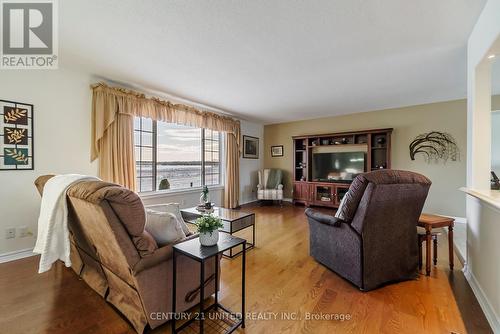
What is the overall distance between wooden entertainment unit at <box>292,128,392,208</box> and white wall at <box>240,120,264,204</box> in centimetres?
111

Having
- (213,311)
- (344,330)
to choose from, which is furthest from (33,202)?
(344,330)

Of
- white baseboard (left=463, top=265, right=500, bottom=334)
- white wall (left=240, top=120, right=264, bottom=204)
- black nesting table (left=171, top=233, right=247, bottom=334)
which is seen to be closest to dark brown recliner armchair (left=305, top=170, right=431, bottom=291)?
white baseboard (left=463, top=265, right=500, bottom=334)

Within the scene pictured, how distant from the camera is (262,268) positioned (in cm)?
229

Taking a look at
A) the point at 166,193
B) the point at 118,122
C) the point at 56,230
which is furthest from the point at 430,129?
the point at 56,230

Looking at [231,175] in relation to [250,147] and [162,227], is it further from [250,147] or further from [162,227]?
[162,227]

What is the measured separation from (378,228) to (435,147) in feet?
12.0

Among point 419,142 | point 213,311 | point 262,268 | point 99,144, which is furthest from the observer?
point 419,142

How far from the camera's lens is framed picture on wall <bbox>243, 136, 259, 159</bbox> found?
5.86m

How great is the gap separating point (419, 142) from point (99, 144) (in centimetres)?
575

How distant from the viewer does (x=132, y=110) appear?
11.0 ft

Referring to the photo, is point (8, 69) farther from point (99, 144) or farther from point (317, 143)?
point (317, 143)

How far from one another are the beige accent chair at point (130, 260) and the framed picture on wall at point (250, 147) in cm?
429

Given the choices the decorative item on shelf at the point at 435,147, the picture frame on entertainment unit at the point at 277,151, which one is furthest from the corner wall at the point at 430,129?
the picture frame on entertainment unit at the point at 277,151

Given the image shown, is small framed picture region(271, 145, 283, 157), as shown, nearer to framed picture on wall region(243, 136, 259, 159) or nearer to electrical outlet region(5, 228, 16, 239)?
framed picture on wall region(243, 136, 259, 159)
